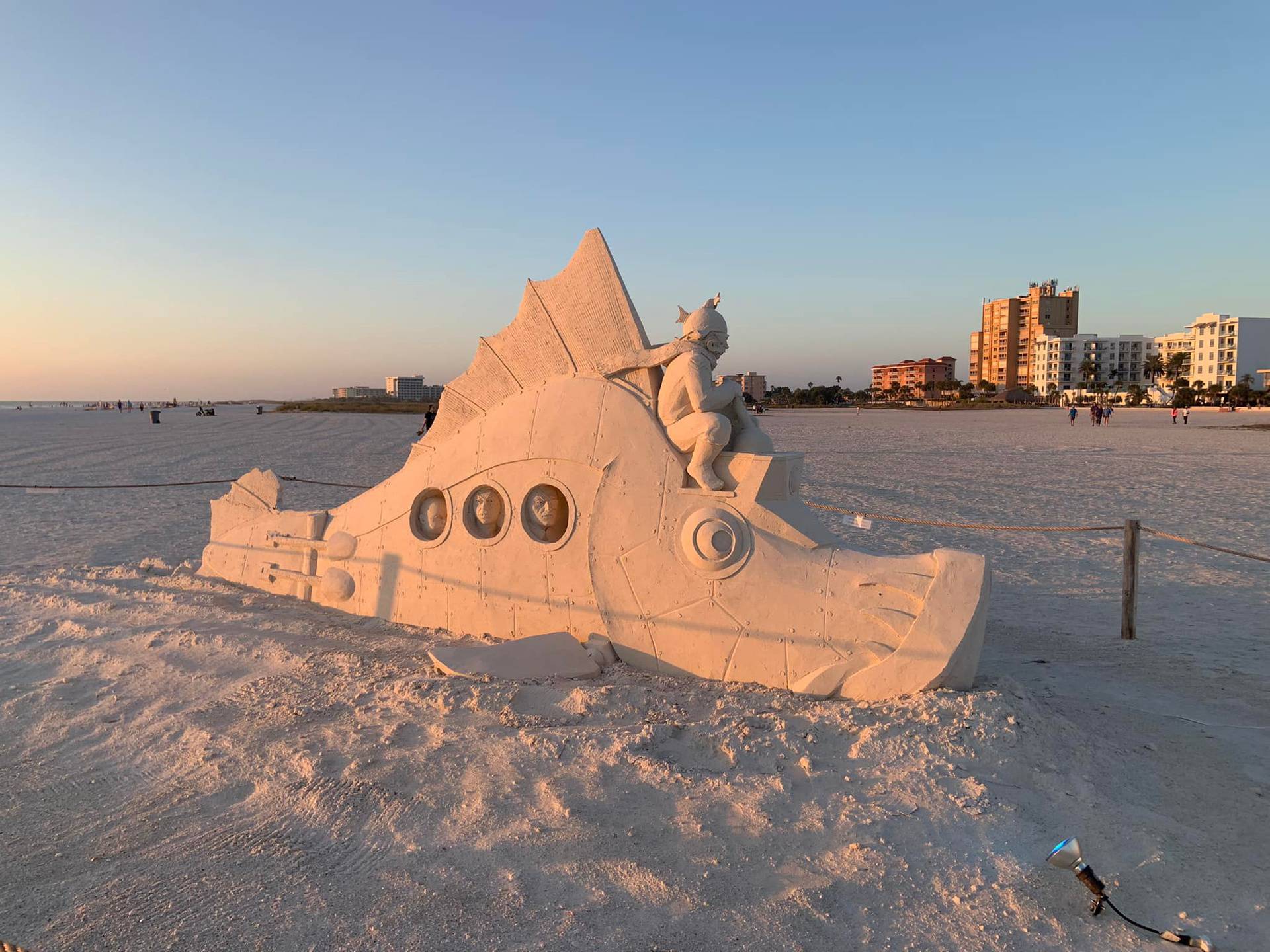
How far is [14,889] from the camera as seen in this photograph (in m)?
2.89

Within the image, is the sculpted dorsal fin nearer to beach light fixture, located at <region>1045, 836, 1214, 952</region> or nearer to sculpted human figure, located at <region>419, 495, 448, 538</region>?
sculpted human figure, located at <region>419, 495, 448, 538</region>

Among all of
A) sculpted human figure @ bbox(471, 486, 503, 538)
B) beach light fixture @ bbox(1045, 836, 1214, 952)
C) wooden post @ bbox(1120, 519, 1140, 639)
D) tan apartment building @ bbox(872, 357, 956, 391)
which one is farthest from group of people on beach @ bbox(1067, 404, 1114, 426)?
tan apartment building @ bbox(872, 357, 956, 391)

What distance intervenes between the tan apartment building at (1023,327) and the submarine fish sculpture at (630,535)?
12523 centimetres

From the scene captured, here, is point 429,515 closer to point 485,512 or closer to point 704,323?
point 485,512

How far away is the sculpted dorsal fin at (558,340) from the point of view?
17.4ft

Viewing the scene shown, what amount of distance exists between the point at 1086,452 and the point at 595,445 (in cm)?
2213

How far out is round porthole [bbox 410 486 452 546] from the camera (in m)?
5.82

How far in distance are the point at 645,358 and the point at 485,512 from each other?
63.6 inches

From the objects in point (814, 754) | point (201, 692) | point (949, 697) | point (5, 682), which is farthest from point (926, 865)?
point (5, 682)

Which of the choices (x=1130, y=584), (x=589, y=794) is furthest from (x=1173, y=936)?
(x=1130, y=584)

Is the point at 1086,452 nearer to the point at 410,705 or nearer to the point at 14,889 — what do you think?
the point at 410,705

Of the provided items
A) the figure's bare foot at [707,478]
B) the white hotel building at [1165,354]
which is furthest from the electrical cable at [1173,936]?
the white hotel building at [1165,354]

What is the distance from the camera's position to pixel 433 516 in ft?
19.2

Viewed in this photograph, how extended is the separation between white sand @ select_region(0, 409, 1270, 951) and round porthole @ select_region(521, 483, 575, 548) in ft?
3.55
